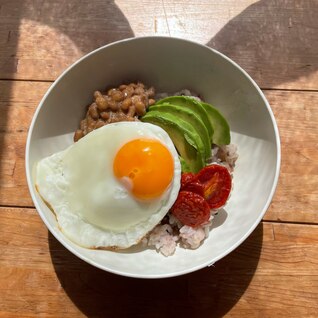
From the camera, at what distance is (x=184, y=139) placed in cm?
208

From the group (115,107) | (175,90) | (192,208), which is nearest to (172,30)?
(175,90)

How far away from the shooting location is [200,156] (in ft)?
6.85

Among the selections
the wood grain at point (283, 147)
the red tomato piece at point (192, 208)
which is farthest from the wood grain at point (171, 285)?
the red tomato piece at point (192, 208)

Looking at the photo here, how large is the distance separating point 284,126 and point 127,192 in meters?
1.05

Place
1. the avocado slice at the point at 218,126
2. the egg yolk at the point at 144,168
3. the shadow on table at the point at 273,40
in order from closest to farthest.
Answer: the egg yolk at the point at 144,168 → the avocado slice at the point at 218,126 → the shadow on table at the point at 273,40

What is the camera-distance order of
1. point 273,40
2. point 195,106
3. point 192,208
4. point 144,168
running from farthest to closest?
1. point 273,40
2. point 195,106
3. point 192,208
4. point 144,168

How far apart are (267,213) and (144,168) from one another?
0.76 m

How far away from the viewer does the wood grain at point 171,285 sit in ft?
6.74

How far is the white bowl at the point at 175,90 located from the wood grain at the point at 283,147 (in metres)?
0.25

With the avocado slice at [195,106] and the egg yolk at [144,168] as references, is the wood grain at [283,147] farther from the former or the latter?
the egg yolk at [144,168]

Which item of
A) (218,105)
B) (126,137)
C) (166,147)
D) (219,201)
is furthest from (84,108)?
(219,201)

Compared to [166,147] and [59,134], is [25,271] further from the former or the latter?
[166,147]

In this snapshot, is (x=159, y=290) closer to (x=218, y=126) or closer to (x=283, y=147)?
(x=218, y=126)

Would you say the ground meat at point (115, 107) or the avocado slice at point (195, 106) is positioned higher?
the avocado slice at point (195, 106)
